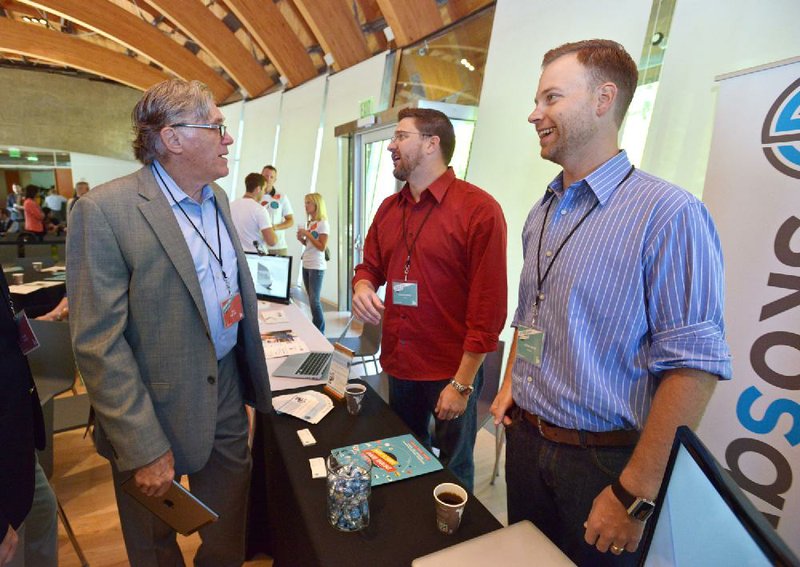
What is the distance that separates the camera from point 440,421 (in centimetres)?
168

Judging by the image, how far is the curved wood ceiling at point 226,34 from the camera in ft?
17.2

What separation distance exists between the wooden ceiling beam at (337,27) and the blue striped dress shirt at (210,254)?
16.6ft

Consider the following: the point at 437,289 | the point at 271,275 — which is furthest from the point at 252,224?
the point at 437,289

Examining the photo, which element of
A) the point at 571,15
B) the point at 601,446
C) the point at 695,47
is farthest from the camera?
the point at 571,15

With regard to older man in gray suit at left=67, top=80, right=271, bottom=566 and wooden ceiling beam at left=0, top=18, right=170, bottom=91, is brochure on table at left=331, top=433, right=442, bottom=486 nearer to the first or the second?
older man in gray suit at left=67, top=80, right=271, bottom=566

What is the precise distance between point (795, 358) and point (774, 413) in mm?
226

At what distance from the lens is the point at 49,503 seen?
1390mm

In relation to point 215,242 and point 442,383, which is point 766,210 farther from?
point 215,242

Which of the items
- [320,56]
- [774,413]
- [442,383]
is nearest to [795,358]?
[774,413]

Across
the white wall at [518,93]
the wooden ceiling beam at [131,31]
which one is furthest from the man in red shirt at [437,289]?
the wooden ceiling beam at [131,31]

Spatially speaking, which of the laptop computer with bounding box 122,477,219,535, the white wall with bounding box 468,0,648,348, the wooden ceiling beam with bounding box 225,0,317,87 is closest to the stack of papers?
the laptop computer with bounding box 122,477,219,535

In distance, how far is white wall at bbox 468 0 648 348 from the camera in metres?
2.59

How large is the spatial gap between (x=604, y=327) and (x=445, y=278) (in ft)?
2.41

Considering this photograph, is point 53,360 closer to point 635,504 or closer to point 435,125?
point 435,125
